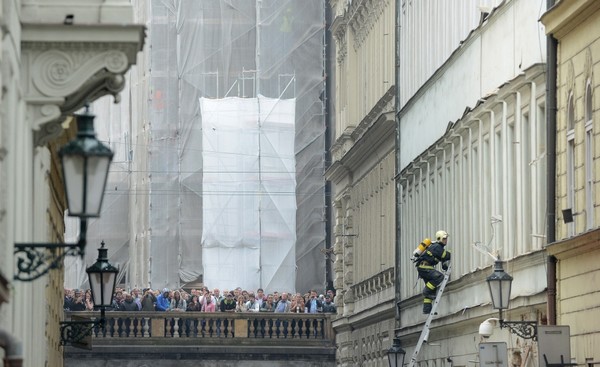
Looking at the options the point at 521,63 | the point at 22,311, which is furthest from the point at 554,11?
the point at 22,311

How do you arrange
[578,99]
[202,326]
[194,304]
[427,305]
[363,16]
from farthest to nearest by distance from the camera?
[202,326] < [194,304] < [363,16] < [427,305] < [578,99]

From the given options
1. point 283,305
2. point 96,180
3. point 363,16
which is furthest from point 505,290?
point 283,305

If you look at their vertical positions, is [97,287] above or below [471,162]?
below

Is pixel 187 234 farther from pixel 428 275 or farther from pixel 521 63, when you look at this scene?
pixel 521 63

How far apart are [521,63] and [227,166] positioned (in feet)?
109

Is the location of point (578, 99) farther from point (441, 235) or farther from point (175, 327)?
point (175, 327)

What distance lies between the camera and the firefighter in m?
33.8

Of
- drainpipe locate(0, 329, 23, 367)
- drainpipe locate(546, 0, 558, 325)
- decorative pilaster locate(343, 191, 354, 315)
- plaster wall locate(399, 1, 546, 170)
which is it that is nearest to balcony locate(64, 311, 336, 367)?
decorative pilaster locate(343, 191, 354, 315)

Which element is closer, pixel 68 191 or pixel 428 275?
pixel 68 191

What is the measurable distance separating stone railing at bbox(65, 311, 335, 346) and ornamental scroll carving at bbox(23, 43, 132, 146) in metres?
38.7

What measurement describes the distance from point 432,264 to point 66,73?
19870 millimetres

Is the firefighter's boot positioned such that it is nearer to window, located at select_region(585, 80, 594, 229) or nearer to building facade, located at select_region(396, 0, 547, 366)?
building facade, located at select_region(396, 0, 547, 366)

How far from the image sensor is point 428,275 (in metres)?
35.0

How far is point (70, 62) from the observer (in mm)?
14938
